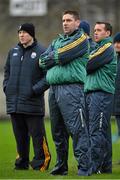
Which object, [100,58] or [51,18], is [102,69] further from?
[51,18]

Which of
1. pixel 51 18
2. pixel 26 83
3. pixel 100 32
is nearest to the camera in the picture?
pixel 100 32

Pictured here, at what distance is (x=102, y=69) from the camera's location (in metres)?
13.9

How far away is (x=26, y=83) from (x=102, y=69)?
1281mm

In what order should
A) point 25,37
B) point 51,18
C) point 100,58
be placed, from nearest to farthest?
point 100,58 < point 25,37 < point 51,18

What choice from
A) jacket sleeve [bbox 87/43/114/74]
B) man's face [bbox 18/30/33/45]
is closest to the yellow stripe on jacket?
jacket sleeve [bbox 87/43/114/74]

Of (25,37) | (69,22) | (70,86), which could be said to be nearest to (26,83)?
(25,37)

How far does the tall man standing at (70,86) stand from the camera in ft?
43.5

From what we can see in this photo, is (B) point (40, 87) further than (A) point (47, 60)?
Yes

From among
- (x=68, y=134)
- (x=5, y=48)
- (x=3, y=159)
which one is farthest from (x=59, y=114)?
(x=5, y=48)

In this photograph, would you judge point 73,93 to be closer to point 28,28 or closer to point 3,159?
point 28,28

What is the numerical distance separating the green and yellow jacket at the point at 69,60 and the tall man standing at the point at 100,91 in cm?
40

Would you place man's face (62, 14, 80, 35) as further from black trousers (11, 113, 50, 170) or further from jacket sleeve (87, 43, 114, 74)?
black trousers (11, 113, 50, 170)

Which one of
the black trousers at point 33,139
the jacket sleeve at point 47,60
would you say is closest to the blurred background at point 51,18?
the black trousers at point 33,139

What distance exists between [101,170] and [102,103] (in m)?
1.03
